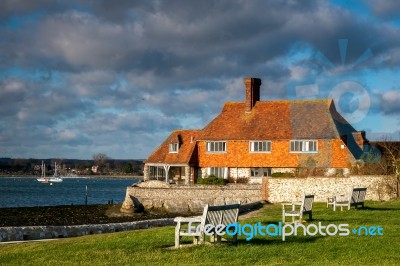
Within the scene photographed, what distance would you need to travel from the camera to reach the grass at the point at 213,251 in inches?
548

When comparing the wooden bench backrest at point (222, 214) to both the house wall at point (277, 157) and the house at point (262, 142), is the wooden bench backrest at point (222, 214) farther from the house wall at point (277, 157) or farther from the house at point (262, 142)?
the house wall at point (277, 157)

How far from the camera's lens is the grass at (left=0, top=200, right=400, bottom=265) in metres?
13.9

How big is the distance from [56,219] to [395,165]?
2621 cm

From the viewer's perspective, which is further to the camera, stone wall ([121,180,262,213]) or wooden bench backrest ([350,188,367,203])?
stone wall ([121,180,262,213])

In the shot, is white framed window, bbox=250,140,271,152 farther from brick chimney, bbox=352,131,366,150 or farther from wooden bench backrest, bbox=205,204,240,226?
wooden bench backrest, bbox=205,204,240,226

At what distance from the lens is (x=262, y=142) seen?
2083 inches

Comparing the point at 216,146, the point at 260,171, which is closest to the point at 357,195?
the point at 260,171

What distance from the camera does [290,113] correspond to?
54094mm

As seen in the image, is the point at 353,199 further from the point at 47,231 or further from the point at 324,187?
the point at 47,231

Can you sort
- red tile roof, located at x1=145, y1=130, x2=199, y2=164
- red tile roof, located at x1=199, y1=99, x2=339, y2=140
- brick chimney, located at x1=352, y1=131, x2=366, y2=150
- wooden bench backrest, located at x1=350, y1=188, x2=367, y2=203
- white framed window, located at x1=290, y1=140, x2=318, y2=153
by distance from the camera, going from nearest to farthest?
wooden bench backrest, located at x1=350, y1=188, x2=367, y2=203 → white framed window, located at x1=290, y1=140, x2=318, y2=153 → red tile roof, located at x1=199, y1=99, x2=339, y2=140 → brick chimney, located at x1=352, y1=131, x2=366, y2=150 → red tile roof, located at x1=145, y1=130, x2=199, y2=164

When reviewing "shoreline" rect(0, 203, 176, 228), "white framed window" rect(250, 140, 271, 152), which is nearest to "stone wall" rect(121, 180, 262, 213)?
"shoreline" rect(0, 203, 176, 228)

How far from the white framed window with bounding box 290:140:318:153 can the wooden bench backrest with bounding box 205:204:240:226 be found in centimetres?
3475

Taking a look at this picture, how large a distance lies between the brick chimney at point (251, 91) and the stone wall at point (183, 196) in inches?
361

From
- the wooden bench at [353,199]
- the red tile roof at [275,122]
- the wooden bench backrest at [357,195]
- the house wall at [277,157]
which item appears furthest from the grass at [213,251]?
the red tile roof at [275,122]
